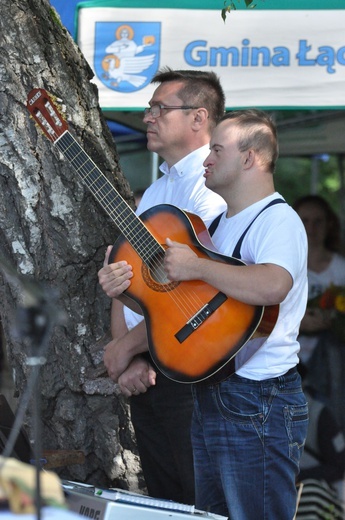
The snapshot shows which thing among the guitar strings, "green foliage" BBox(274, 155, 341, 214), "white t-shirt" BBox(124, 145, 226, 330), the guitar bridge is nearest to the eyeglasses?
"white t-shirt" BBox(124, 145, 226, 330)

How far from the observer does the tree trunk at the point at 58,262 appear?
3994 millimetres

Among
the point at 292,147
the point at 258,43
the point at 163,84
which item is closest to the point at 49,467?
the point at 163,84

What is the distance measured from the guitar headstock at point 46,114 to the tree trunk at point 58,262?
0.46m

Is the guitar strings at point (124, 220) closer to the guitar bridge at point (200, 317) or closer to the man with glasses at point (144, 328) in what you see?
the guitar bridge at point (200, 317)

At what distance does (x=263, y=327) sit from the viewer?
3.00 meters

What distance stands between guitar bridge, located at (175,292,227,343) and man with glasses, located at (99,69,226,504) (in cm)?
33

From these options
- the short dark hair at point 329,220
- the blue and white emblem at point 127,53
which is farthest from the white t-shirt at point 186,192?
the short dark hair at point 329,220

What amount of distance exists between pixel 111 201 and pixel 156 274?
357 mm

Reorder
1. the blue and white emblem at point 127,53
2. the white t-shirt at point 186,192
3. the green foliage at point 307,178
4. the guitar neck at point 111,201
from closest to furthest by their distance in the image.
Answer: the guitar neck at point 111,201 → the white t-shirt at point 186,192 → the blue and white emblem at point 127,53 → the green foliage at point 307,178

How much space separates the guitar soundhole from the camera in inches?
127

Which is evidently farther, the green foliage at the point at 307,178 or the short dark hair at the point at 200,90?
the green foliage at the point at 307,178

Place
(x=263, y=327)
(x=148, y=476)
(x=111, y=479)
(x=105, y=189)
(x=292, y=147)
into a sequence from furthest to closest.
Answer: (x=292, y=147), (x=111, y=479), (x=148, y=476), (x=105, y=189), (x=263, y=327)

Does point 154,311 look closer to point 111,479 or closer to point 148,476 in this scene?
point 148,476

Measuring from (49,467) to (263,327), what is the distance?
45.2 inches
